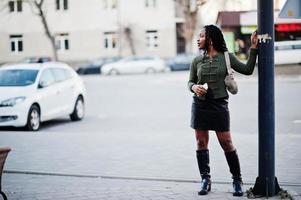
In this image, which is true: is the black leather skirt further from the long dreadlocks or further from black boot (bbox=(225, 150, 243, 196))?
the long dreadlocks

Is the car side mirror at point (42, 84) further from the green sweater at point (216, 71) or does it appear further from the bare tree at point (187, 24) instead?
the bare tree at point (187, 24)

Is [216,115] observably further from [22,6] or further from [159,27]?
[159,27]

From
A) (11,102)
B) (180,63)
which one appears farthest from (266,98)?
(180,63)

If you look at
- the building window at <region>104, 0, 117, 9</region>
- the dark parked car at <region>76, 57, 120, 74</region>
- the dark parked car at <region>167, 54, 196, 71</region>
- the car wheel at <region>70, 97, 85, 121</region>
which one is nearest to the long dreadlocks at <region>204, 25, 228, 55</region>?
the car wheel at <region>70, 97, 85, 121</region>

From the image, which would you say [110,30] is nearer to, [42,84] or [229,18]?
[42,84]

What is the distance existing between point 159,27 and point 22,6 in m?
13.8

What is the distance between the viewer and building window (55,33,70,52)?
174ft

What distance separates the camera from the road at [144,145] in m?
8.18

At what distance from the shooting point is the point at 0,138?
11.8 meters

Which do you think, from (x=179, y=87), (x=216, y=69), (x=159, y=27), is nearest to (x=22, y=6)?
(x=159, y=27)

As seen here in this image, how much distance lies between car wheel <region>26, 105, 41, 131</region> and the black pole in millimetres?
8354

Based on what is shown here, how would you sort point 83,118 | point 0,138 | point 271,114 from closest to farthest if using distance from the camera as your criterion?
point 271,114
point 0,138
point 83,118

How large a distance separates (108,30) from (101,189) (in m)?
46.4

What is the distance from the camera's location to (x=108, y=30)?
52.8 metres
